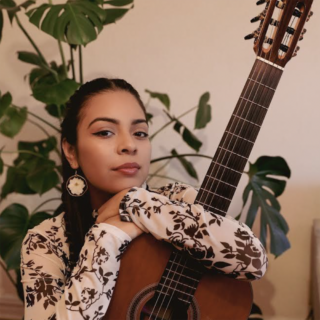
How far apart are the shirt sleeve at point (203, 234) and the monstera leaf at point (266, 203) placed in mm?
718

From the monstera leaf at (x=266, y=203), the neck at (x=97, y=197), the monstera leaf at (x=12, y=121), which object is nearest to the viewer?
the neck at (x=97, y=197)

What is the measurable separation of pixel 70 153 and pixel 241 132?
1.29 ft

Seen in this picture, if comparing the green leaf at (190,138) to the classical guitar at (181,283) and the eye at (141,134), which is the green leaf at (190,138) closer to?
the eye at (141,134)

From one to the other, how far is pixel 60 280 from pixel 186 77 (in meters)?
1.24

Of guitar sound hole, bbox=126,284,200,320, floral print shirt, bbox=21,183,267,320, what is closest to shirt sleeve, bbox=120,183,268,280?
floral print shirt, bbox=21,183,267,320

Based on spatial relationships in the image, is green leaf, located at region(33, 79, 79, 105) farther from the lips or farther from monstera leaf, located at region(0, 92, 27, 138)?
the lips

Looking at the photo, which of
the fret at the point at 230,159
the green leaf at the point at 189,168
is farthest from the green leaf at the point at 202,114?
the fret at the point at 230,159

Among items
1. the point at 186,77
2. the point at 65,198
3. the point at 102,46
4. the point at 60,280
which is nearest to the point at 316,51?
the point at 186,77

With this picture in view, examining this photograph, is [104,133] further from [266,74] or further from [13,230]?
[13,230]

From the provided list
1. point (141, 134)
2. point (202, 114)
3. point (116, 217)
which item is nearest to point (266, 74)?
point (141, 134)

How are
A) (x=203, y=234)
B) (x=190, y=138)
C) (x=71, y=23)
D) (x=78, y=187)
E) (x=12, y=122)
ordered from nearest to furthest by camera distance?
(x=203, y=234) < (x=78, y=187) < (x=71, y=23) < (x=12, y=122) < (x=190, y=138)

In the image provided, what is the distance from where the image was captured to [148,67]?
2131mm

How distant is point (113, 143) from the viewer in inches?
41.4

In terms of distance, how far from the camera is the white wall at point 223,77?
2045mm
